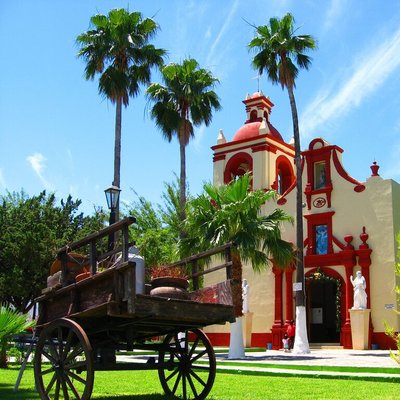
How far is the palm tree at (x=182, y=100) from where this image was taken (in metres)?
26.6

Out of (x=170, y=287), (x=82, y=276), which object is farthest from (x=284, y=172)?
(x=82, y=276)

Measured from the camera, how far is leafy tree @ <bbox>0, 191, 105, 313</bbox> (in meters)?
34.2

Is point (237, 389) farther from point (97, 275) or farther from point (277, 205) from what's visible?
point (277, 205)

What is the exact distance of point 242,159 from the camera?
3291 cm

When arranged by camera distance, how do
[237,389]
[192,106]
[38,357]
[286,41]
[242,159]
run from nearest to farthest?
[38,357], [237,389], [286,41], [192,106], [242,159]

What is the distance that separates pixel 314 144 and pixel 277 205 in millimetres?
3600

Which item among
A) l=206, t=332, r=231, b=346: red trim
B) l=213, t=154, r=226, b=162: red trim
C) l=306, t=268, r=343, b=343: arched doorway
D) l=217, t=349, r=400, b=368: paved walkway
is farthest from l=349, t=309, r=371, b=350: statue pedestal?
l=213, t=154, r=226, b=162: red trim

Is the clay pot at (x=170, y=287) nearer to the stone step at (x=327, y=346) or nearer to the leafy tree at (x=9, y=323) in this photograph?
the leafy tree at (x=9, y=323)

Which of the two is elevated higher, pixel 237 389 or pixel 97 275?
pixel 97 275

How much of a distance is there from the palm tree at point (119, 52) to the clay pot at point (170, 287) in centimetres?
1775

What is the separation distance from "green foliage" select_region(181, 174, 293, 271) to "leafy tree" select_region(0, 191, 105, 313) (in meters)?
13.6

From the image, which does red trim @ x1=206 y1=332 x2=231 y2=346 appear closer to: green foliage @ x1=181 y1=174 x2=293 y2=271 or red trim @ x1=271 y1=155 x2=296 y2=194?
red trim @ x1=271 y1=155 x2=296 y2=194

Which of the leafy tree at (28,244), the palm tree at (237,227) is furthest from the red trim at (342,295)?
the leafy tree at (28,244)

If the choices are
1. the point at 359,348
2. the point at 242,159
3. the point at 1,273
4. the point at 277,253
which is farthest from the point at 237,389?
the point at 1,273
